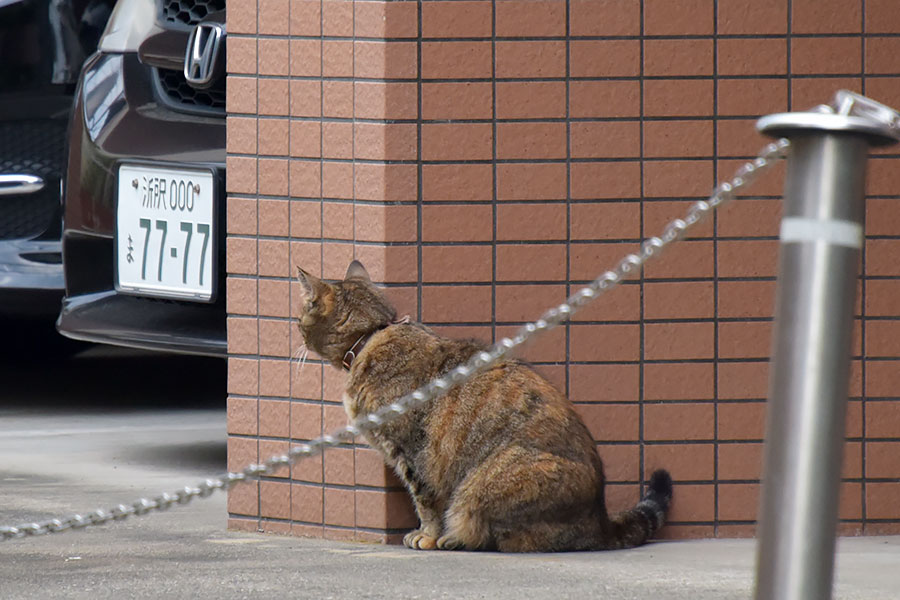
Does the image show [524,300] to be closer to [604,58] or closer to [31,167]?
[604,58]

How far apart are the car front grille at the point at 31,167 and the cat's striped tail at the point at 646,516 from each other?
292 centimetres

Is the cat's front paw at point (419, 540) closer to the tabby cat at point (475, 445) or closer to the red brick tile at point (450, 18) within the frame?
the tabby cat at point (475, 445)

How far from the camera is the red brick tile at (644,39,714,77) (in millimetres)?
4504

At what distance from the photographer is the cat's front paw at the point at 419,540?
4449mm

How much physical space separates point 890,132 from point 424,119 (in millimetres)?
2189

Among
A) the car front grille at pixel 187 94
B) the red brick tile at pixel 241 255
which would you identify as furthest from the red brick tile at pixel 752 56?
the car front grille at pixel 187 94

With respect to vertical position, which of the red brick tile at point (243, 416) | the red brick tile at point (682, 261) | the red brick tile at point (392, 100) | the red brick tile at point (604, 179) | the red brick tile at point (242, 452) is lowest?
the red brick tile at point (242, 452)

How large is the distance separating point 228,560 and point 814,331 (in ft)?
7.62

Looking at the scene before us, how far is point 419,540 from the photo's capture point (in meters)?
4.46

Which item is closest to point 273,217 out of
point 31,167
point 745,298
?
point 745,298

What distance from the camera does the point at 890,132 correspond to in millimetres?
2414

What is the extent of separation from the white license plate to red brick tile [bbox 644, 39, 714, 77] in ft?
4.75

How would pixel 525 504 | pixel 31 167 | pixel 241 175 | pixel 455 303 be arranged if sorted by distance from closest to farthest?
pixel 525 504
pixel 455 303
pixel 241 175
pixel 31 167

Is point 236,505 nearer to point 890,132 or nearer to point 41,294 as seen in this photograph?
point 41,294
